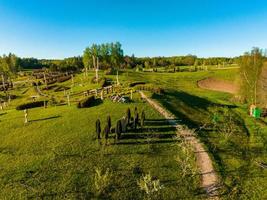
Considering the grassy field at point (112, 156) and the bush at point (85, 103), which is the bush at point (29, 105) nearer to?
the grassy field at point (112, 156)

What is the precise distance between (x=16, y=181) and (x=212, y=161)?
Result: 2242 cm

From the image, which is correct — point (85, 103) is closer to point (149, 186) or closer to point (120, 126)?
point (120, 126)

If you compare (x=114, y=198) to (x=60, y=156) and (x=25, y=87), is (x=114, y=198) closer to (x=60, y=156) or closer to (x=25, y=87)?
(x=60, y=156)

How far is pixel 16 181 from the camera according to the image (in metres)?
25.3

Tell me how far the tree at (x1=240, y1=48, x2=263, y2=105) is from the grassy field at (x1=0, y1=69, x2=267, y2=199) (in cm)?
1918

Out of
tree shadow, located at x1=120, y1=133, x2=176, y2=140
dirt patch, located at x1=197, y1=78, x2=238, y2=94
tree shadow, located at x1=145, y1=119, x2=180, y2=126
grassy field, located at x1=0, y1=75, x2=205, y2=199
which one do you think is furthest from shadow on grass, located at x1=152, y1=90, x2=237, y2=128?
dirt patch, located at x1=197, y1=78, x2=238, y2=94

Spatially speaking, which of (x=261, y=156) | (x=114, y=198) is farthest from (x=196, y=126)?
(x=114, y=198)

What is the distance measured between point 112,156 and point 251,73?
47806 mm

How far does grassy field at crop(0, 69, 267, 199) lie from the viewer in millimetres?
24938

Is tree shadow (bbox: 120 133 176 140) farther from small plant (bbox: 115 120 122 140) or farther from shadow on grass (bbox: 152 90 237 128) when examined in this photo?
shadow on grass (bbox: 152 90 237 128)

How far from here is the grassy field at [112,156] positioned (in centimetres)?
2494

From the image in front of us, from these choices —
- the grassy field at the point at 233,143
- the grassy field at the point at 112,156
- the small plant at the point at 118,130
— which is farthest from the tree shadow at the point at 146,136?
the grassy field at the point at 233,143

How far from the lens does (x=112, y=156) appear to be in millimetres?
29641

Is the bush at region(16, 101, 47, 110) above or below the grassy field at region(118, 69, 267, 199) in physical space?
above
